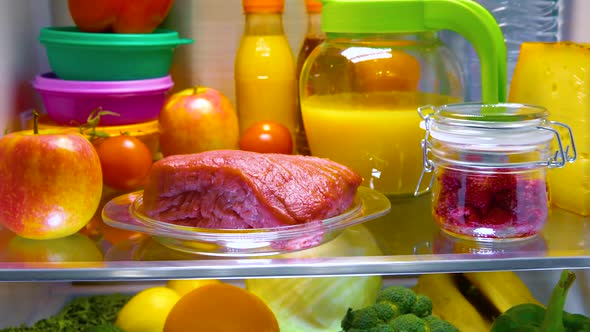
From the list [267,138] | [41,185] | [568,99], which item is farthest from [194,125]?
A: [568,99]

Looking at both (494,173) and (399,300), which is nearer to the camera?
(494,173)

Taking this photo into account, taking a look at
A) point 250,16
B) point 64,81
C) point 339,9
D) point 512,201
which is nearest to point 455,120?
point 512,201

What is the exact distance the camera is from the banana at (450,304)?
44.8 inches

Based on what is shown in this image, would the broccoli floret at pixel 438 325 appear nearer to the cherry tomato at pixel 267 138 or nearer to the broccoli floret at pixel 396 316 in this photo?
the broccoli floret at pixel 396 316

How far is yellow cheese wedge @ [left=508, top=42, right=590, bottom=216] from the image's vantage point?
101cm

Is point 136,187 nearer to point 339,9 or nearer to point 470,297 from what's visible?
point 339,9

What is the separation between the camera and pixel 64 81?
3.89 ft

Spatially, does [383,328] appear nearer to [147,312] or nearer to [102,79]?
[147,312]

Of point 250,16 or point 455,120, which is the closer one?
point 455,120

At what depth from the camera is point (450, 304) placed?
116 centimetres

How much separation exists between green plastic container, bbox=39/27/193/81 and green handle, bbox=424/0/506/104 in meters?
0.46

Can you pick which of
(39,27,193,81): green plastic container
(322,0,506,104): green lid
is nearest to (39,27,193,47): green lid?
Result: (39,27,193,81): green plastic container

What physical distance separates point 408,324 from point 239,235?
1.03 ft

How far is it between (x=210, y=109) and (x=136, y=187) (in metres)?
0.19
